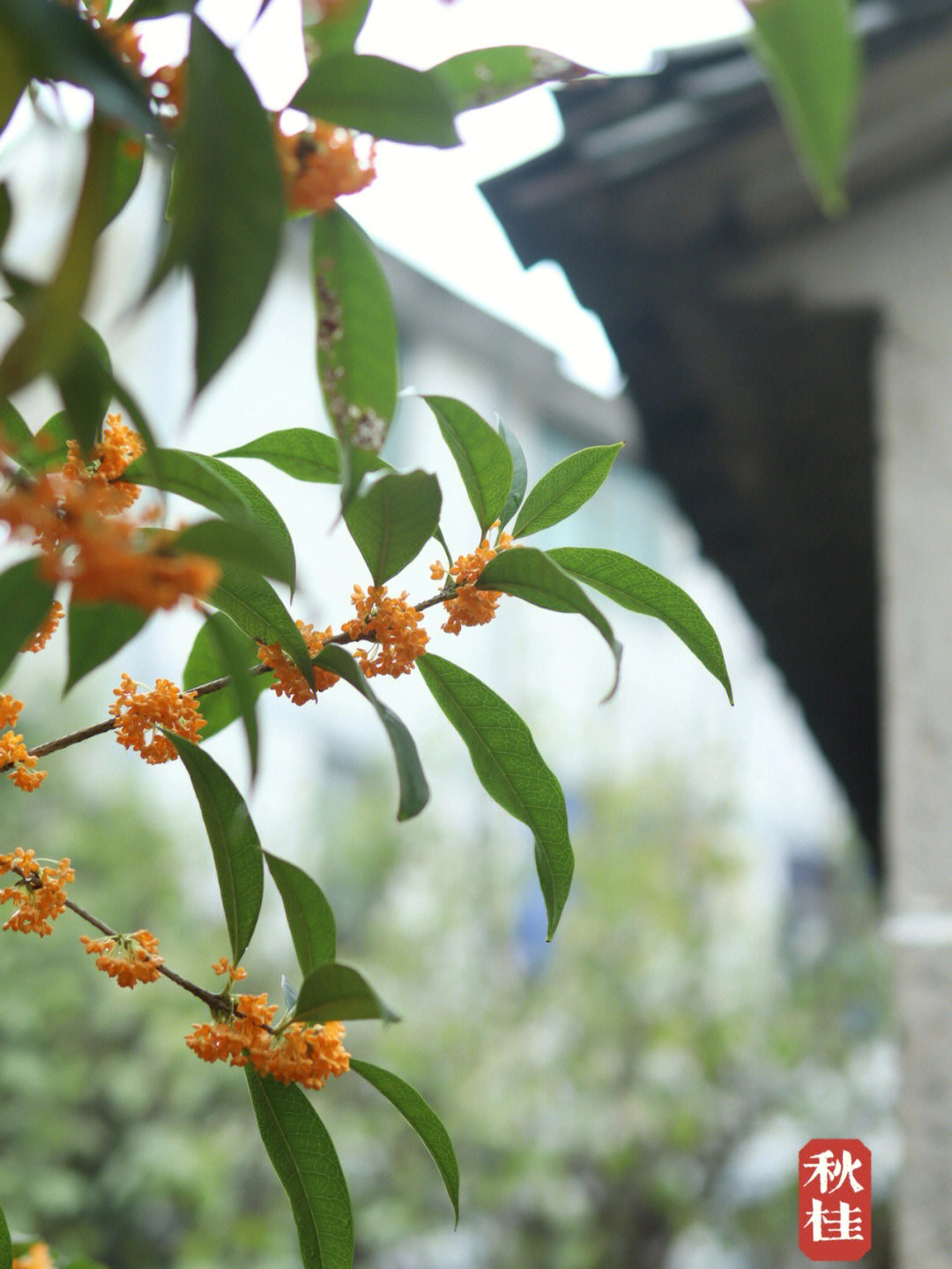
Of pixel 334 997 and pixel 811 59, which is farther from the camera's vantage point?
pixel 334 997

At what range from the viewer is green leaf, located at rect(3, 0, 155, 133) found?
157 millimetres

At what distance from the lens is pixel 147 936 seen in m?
0.30

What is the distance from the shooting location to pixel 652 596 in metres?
0.31

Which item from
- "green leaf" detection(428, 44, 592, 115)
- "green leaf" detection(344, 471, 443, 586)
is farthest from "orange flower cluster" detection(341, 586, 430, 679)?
"green leaf" detection(428, 44, 592, 115)

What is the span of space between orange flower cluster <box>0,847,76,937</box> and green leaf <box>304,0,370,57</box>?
0.18m

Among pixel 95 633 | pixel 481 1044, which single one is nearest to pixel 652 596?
pixel 95 633

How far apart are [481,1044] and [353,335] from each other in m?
2.57

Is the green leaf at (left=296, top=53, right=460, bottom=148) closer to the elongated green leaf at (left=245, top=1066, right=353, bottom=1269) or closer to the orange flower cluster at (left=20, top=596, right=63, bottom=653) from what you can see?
the orange flower cluster at (left=20, top=596, right=63, bottom=653)

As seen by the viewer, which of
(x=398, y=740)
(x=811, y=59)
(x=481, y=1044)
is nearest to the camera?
(x=811, y=59)

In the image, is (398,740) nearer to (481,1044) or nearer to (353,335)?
(353,335)

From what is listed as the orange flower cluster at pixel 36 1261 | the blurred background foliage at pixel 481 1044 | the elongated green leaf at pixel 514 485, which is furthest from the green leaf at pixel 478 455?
the blurred background foliage at pixel 481 1044

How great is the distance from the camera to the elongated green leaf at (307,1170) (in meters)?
0.31

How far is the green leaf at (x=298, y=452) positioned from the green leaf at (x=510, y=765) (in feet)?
0.20

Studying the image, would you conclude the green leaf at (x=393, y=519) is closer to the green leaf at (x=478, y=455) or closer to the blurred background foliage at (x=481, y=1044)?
the green leaf at (x=478, y=455)
